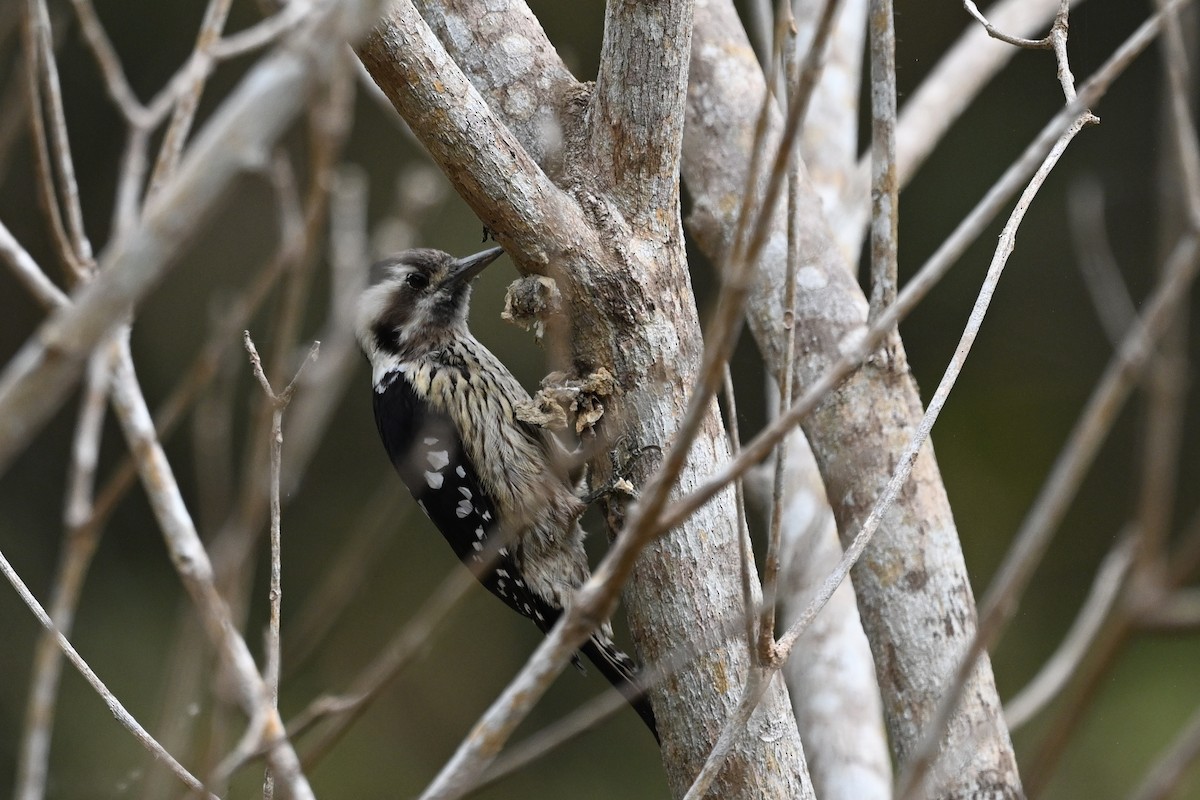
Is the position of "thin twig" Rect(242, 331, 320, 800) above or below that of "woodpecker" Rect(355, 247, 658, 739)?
above

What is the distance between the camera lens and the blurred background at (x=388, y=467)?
18.2ft

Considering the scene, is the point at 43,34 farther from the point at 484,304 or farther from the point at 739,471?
the point at 484,304

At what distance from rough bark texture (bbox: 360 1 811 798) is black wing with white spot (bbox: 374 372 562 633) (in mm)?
966

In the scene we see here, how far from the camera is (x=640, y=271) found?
6.10 ft

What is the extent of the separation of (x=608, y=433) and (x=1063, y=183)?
14.6ft

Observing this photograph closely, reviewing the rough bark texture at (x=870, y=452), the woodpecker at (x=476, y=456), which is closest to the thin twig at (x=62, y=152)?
the rough bark texture at (x=870, y=452)

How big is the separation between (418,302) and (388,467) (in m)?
2.83

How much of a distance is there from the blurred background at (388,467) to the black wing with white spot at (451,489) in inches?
105

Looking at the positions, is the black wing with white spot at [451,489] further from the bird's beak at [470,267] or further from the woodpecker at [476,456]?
the bird's beak at [470,267]

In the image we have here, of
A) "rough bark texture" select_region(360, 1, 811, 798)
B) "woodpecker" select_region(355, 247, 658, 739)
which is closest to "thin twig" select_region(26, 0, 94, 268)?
"rough bark texture" select_region(360, 1, 811, 798)

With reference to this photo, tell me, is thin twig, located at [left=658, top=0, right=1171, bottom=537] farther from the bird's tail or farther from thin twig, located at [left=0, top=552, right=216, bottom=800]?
the bird's tail

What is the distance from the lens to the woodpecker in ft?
9.14

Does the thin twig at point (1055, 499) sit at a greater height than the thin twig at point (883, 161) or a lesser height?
greater

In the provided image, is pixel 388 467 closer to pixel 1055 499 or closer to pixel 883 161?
pixel 883 161
